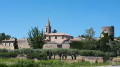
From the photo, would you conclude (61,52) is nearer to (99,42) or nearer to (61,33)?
(99,42)

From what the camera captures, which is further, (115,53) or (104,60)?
(115,53)

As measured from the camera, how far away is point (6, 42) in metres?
94.9

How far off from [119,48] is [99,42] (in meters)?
12.7

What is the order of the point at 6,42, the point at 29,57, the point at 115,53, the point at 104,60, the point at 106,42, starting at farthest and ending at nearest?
the point at 6,42
the point at 106,42
the point at 115,53
the point at 29,57
the point at 104,60

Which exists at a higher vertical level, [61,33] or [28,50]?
[61,33]

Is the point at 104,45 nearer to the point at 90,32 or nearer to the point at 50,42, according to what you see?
the point at 90,32

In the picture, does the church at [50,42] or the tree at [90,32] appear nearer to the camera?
the tree at [90,32]

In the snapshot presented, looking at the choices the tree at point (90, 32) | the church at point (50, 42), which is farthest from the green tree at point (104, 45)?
the church at point (50, 42)

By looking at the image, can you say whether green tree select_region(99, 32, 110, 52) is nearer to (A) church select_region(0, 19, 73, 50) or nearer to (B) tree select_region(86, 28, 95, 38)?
(B) tree select_region(86, 28, 95, 38)

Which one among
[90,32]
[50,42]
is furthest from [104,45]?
[50,42]

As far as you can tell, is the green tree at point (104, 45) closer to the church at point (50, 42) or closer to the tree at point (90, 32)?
the tree at point (90, 32)

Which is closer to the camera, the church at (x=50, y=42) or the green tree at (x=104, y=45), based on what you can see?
the green tree at (x=104, y=45)

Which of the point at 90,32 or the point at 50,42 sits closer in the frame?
the point at 90,32

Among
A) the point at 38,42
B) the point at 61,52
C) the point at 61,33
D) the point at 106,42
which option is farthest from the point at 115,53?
the point at 61,33
